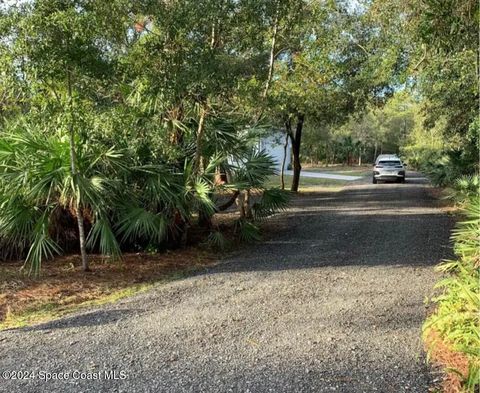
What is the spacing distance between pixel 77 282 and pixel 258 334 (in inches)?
132

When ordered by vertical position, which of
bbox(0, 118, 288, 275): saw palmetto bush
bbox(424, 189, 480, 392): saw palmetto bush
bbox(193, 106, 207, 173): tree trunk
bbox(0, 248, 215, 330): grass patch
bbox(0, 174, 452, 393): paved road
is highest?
bbox(193, 106, 207, 173): tree trunk

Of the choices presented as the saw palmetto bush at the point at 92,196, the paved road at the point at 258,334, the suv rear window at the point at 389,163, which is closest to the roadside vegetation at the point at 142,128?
the saw palmetto bush at the point at 92,196

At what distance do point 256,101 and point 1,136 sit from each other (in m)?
4.44

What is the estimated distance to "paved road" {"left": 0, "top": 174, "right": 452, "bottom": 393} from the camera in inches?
145

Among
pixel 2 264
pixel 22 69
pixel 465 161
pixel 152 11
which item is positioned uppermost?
pixel 152 11

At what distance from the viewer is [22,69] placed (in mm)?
6477

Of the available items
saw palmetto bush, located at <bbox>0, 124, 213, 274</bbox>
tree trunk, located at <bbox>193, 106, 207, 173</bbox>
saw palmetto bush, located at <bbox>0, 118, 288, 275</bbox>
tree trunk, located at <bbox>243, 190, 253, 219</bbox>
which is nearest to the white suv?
tree trunk, located at <bbox>243, 190, 253, 219</bbox>

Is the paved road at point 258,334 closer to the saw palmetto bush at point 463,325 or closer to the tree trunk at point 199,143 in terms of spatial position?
the saw palmetto bush at point 463,325

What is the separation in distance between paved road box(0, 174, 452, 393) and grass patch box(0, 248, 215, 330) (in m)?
0.45

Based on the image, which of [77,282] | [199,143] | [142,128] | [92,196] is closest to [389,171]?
[199,143]

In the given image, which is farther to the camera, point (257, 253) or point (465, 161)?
point (465, 161)

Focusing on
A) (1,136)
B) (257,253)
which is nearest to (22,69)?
(1,136)

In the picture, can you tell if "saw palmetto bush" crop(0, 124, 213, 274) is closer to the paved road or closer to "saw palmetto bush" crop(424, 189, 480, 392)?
the paved road

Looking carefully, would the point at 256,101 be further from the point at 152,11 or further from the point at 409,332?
the point at 409,332
